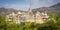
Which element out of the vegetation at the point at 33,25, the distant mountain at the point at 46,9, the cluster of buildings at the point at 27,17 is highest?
the distant mountain at the point at 46,9

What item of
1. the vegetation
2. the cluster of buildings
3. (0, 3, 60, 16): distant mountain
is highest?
(0, 3, 60, 16): distant mountain

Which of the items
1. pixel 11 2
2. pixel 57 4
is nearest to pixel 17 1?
pixel 11 2

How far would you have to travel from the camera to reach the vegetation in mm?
4090

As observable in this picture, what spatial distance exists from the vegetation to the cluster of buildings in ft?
0.22

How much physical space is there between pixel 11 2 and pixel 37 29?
681mm

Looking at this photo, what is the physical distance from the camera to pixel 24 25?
13.5ft

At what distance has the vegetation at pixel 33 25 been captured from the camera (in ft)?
13.4

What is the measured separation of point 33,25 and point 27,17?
181 mm

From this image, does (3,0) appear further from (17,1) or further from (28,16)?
(28,16)

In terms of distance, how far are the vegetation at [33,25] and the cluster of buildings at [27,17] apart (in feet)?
0.22

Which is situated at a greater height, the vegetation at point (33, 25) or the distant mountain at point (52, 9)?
the distant mountain at point (52, 9)

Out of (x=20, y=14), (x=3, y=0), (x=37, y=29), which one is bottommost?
(x=37, y=29)

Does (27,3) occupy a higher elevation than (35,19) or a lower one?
higher

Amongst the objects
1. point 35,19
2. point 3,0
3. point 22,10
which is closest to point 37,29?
point 35,19
